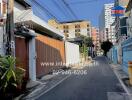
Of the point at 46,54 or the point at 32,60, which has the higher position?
the point at 46,54

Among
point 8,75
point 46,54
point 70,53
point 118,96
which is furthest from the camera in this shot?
point 70,53

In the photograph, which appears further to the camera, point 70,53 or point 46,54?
point 70,53

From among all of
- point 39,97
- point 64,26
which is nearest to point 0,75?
point 39,97

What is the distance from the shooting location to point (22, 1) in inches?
1347

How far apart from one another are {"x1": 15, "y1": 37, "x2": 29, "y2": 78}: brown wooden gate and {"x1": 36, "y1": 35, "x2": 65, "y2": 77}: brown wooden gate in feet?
10.7

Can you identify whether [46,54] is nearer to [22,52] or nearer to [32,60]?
[32,60]

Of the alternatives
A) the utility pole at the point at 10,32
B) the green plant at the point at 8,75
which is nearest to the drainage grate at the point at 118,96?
the green plant at the point at 8,75

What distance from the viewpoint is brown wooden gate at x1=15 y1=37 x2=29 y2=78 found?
1898cm

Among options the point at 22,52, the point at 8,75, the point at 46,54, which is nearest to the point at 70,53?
the point at 46,54

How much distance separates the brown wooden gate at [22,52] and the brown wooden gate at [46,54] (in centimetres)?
325

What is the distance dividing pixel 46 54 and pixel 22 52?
312 inches

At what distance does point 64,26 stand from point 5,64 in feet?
450

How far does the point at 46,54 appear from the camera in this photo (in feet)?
91.1

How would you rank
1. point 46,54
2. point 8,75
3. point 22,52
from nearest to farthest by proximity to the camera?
point 8,75, point 22,52, point 46,54
